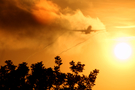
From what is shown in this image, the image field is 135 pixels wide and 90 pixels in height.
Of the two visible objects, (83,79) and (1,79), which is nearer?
(1,79)

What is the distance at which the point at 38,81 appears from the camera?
171875 millimetres

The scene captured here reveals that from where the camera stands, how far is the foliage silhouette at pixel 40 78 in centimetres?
16738

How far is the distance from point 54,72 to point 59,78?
3.82 meters

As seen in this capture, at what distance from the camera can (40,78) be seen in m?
172

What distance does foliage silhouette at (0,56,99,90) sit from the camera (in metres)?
167

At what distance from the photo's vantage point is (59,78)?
583 ft

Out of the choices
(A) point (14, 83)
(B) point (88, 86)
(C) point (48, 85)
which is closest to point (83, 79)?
(B) point (88, 86)

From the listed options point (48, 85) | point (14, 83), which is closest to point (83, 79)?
point (48, 85)

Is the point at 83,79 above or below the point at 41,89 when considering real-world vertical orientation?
above

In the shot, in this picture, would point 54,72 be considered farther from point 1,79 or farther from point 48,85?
point 1,79

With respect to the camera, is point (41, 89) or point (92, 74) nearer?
point (41, 89)

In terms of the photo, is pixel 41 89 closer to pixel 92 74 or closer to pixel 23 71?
pixel 23 71

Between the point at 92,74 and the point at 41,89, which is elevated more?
the point at 92,74

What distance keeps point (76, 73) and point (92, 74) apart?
7.24 m
